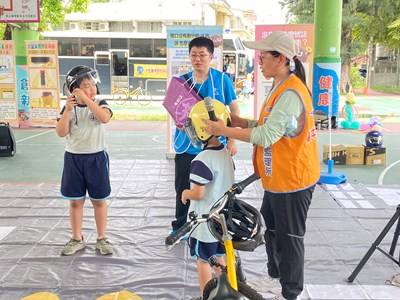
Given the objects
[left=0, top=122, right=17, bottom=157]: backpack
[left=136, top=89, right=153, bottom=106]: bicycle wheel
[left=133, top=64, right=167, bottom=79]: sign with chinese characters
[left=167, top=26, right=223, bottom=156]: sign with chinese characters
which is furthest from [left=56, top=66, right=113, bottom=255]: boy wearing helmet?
[left=133, top=64, right=167, bottom=79]: sign with chinese characters

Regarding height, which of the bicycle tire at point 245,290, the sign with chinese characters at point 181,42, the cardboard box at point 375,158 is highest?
the sign with chinese characters at point 181,42

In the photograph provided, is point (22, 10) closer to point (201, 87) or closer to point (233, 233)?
point (201, 87)

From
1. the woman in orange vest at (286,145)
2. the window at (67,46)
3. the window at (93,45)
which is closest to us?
the woman in orange vest at (286,145)

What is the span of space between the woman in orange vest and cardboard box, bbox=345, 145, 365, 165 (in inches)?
198

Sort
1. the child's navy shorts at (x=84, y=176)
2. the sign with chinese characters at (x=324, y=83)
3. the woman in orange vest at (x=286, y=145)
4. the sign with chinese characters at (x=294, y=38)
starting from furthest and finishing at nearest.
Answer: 1. the sign with chinese characters at (x=324, y=83)
2. the sign with chinese characters at (x=294, y=38)
3. the child's navy shorts at (x=84, y=176)
4. the woman in orange vest at (x=286, y=145)

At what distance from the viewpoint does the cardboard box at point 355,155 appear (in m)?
7.23

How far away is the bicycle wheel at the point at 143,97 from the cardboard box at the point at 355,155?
39.4 ft

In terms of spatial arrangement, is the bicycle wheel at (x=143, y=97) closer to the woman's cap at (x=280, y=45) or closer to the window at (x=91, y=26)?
the window at (x=91, y=26)

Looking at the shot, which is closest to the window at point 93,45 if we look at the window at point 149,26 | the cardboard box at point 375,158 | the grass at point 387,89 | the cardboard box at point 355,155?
the window at point 149,26

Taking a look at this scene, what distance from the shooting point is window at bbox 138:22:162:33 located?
2522 cm

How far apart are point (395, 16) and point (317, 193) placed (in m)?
18.1

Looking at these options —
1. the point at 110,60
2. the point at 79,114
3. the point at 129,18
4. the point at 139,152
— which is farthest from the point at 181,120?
the point at 129,18

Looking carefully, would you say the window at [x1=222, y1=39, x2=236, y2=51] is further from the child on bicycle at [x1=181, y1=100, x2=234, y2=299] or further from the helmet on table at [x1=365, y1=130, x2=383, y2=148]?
the child on bicycle at [x1=181, y1=100, x2=234, y2=299]

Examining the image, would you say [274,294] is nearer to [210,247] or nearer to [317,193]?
[210,247]
